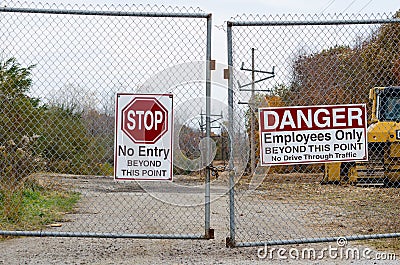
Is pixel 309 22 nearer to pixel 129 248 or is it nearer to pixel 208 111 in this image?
pixel 208 111

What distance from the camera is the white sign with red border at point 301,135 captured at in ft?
19.9

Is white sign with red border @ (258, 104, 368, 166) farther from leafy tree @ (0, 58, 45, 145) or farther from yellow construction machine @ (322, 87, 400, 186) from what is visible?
yellow construction machine @ (322, 87, 400, 186)

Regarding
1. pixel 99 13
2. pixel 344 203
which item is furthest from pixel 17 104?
pixel 344 203

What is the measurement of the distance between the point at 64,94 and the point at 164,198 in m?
6.32

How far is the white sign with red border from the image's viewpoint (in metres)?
6.07

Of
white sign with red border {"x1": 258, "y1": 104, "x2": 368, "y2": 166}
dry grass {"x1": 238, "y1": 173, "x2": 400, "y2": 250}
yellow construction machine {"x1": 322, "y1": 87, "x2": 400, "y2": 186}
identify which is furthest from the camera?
yellow construction machine {"x1": 322, "y1": 87, "x2": 400, "y2": 186}

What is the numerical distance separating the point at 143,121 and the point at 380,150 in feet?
20.8

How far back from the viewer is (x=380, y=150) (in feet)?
35.7

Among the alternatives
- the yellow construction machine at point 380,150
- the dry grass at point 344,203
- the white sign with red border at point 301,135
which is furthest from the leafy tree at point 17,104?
the yellow construction machine at point 380,150

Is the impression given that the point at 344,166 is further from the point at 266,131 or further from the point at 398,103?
the point at 266,131

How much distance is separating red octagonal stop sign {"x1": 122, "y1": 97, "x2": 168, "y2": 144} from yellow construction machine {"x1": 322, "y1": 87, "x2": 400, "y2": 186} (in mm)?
5026

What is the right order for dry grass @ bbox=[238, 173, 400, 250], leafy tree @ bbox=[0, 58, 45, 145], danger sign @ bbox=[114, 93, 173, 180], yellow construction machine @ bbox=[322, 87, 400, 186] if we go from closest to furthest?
danger sign @ bbox=[114, 93, 173, 180] → leafy tree @ bbox=[0, 58, 45, 145] → dry grass @ bbox=[238, 173, 400, 250] → yellow construction machine @ bbox=[322, 87, 400, 186]

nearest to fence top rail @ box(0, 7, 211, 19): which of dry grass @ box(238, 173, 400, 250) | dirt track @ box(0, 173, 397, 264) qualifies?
dirt track @ box(0, 173, 397, 264)

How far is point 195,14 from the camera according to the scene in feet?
19.1
